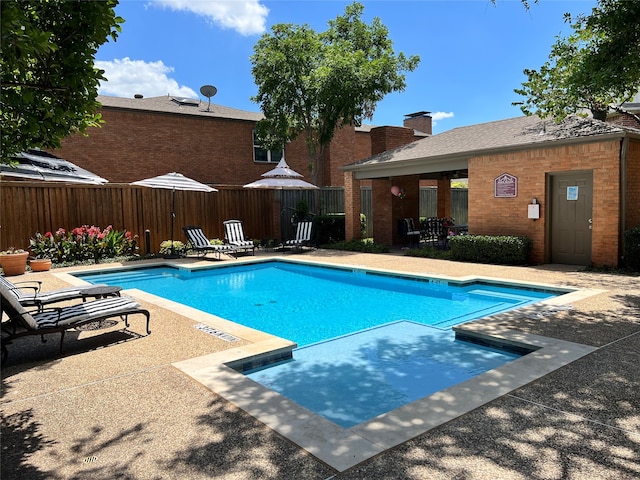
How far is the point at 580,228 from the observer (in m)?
11.6

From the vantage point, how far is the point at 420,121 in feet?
112

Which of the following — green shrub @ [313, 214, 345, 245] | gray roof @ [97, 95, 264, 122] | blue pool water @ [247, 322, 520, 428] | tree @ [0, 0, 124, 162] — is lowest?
blue pool water @ [247, 322, 520, 428]

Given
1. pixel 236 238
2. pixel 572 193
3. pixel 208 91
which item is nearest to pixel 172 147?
pixel 208 91

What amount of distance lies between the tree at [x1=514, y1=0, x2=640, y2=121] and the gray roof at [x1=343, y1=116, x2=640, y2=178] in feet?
3.69

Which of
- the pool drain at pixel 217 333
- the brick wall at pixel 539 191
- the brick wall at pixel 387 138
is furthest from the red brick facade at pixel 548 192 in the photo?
the pool drain at pixel 217 333

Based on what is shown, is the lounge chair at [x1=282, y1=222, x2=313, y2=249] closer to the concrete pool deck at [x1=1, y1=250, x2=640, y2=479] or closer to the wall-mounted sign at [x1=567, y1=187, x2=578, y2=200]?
the wall-mounted sign at [x1=567, y1=187, x2=578, y2=200]

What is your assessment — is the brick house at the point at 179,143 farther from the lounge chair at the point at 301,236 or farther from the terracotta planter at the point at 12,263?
the terracotta planter at the point at 12,263

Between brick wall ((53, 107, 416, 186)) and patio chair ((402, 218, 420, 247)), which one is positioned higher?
brick wall ((53, 107, 416, 186))

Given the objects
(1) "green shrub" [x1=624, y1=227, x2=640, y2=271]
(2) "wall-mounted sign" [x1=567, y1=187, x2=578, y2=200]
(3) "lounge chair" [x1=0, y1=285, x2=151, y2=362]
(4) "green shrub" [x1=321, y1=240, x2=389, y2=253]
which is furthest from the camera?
(4) "green shrub" [x1=321, y1=240, x2=389, y2=253]

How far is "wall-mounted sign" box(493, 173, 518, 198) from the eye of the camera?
1247 cm

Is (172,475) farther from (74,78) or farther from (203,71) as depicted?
(203,71)

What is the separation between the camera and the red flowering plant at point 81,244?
13359mm

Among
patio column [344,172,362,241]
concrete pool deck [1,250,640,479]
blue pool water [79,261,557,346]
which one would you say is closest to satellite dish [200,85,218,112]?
patio column [344,172,362,241]

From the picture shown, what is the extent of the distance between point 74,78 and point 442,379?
4457 millimetres
